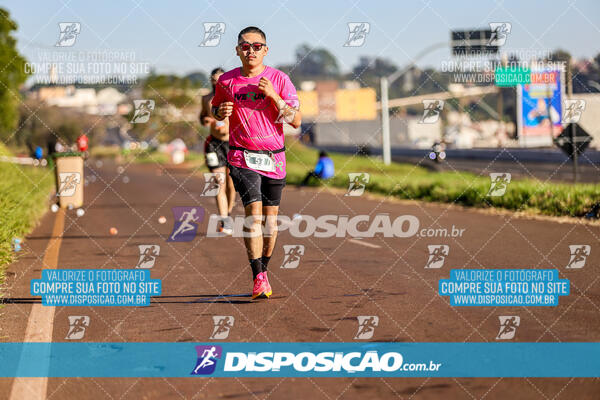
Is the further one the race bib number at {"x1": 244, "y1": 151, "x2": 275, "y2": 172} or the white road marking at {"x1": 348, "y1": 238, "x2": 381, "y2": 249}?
the white road marking at {"x1": 348, "y1": 238, "x2": 381, "y2": 249}

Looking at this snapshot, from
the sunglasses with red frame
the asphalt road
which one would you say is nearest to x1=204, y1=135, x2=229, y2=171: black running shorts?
the asphalt road

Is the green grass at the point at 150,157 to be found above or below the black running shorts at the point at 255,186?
above

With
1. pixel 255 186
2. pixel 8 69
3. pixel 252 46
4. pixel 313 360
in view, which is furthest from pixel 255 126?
pixel 8 69

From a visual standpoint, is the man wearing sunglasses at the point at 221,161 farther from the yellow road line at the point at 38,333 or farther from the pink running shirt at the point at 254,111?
the pink running shirt at the point at 254,111

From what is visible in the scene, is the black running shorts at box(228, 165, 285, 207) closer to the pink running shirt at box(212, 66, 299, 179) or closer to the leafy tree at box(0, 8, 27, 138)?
the pink running shirt at box(212, 66, 299, 179)

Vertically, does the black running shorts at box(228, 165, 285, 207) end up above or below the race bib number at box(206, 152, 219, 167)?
below

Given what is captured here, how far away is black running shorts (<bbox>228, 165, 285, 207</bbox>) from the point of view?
23.9 ft

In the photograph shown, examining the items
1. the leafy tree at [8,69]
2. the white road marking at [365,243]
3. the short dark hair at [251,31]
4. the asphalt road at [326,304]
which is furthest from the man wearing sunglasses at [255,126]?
the leafy tree at [8,69]

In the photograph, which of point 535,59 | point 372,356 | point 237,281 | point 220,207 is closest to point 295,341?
point 372,356

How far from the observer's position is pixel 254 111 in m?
7.28

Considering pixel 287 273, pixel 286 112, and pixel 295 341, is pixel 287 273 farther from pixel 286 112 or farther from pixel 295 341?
pixel 295 341

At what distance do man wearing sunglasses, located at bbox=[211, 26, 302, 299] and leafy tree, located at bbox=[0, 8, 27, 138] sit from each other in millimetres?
22532

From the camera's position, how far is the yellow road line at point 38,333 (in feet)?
15.8

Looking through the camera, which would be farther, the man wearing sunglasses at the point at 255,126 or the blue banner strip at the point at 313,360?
the man wearing sunglasses at the point at 255,126
